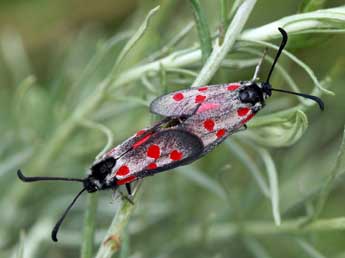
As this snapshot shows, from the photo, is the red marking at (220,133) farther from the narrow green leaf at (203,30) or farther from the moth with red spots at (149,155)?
the narrow green leaf at (203,30)

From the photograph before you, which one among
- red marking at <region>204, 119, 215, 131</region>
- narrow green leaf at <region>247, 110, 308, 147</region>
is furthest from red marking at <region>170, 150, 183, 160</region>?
narrow green leaf at <region>247, 110, 308, 147</region>

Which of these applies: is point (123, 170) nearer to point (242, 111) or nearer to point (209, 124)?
point (209, 124)

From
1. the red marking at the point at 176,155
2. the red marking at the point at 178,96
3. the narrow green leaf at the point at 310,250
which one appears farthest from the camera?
the narrow green leaf at the point at 310,250

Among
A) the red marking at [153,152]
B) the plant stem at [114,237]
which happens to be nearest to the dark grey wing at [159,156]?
the red marking at [153,152]

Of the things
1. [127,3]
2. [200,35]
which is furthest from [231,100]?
Answer: [127,3]

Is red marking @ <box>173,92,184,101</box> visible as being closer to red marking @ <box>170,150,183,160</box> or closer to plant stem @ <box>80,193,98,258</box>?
red marking @ <box>170,150,183,160</box>

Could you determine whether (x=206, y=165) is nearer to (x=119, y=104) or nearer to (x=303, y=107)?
(x=119, y=104)
